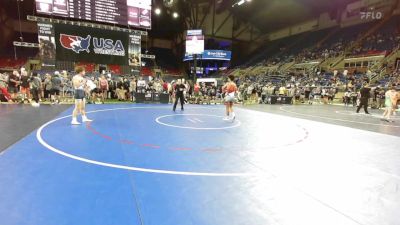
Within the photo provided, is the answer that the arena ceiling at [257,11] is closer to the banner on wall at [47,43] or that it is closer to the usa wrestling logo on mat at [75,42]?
the usa wrestling logo on mat at [75,42]

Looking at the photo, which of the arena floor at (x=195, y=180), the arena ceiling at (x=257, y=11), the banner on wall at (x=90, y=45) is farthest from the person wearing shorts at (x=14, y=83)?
the arena ceiling at (x=257, y=11)

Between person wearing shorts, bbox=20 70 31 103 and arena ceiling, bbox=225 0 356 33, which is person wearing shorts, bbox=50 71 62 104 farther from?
arena ceiling, bbox=225 0 356 33

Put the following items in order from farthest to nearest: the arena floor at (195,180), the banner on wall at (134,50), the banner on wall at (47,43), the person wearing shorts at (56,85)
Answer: the banner on wall at (134,50), the banner on wall at (47,43), the person wearing shorts at (56,85), the arena floor at (195,180)

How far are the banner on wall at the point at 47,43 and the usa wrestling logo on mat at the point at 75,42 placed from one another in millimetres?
629

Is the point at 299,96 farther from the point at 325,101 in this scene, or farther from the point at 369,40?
the point at 369,40

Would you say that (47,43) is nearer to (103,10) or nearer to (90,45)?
(90,45)

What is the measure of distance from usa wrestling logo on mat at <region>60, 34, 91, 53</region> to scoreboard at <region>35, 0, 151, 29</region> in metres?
1.39

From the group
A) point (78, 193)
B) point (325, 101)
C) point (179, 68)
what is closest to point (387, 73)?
point (325, 101)

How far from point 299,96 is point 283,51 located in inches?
682

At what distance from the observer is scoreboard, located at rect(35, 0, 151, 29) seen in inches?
671

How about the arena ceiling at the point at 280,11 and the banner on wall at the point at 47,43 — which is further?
the arena ceiling at the point at 280,11

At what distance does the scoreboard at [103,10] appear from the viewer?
55.9ft

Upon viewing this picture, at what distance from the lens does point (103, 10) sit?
712 inches

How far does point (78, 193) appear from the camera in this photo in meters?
3.29
